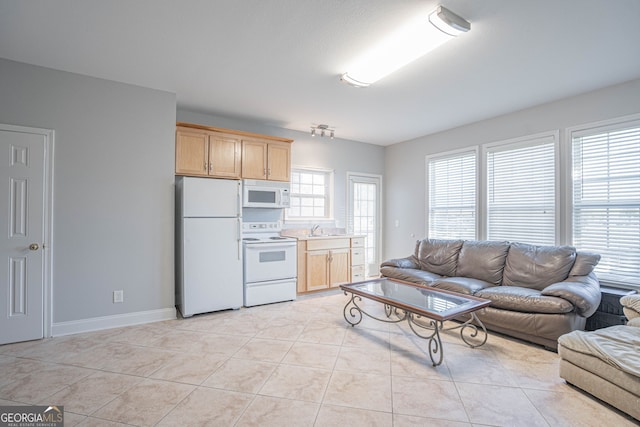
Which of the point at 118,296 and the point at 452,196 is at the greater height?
the point at 452,196

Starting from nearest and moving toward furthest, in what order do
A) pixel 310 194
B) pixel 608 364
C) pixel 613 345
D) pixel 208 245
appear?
pixel 608 364, pixel 613 345, pixel 208 245, pixel 310 194

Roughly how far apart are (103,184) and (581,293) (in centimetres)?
480

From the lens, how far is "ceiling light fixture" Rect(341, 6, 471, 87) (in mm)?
2160

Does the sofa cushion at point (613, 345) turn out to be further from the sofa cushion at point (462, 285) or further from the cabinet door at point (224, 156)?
the cabinet door at point (224, 156)

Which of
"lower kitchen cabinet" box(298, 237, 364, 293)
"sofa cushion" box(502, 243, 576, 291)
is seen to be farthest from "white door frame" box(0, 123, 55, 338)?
"sofa cushion" box(502, 243, 576, 291)

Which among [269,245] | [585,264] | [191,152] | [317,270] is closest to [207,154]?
[191,152]

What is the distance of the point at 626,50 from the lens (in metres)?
2.60

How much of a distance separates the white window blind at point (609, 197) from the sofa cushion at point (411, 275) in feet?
5.72

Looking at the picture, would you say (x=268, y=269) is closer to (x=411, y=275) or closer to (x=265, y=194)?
(x=265, y=194)

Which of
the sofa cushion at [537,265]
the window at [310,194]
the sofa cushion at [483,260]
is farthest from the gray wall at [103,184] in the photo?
the sofa cushion at [537,265]

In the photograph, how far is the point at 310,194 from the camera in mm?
5438

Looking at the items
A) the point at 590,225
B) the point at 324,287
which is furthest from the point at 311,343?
the point at 590,225

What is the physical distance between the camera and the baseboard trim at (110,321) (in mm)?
3076

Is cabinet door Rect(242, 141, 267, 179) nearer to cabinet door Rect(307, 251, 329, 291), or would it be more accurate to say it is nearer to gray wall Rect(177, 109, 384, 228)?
gray wall Rect(177, 109, 384, 228)
